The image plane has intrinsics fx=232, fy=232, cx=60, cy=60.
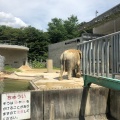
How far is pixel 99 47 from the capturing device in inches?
304

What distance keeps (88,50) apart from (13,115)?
3764 mm

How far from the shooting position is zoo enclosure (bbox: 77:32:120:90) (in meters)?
6.61

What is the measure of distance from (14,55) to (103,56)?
28.4m

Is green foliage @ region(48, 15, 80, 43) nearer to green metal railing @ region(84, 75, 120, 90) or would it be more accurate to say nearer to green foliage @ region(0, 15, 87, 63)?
green foliage @ region(0, 15, 87, 63)

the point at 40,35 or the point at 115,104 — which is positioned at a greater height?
the point at 40,35

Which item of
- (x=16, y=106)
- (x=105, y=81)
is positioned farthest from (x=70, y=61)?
(x=16, y=106)

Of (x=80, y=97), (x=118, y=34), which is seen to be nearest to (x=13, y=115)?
(x=80, y=97)

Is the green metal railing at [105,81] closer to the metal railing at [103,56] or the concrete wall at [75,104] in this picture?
the concrete wall at [75,104]

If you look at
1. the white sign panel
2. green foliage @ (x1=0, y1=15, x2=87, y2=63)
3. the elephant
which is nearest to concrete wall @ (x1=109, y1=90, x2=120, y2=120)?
the white sign panel

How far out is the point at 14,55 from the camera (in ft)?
114

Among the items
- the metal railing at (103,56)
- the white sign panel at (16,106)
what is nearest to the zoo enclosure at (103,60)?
the metal railing at (103,56)

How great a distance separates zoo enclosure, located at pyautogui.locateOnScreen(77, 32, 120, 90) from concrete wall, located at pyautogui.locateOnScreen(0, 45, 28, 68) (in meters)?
24.4

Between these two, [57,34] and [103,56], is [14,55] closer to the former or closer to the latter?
[57,34]

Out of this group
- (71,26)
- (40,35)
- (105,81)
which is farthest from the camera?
(71,26)
